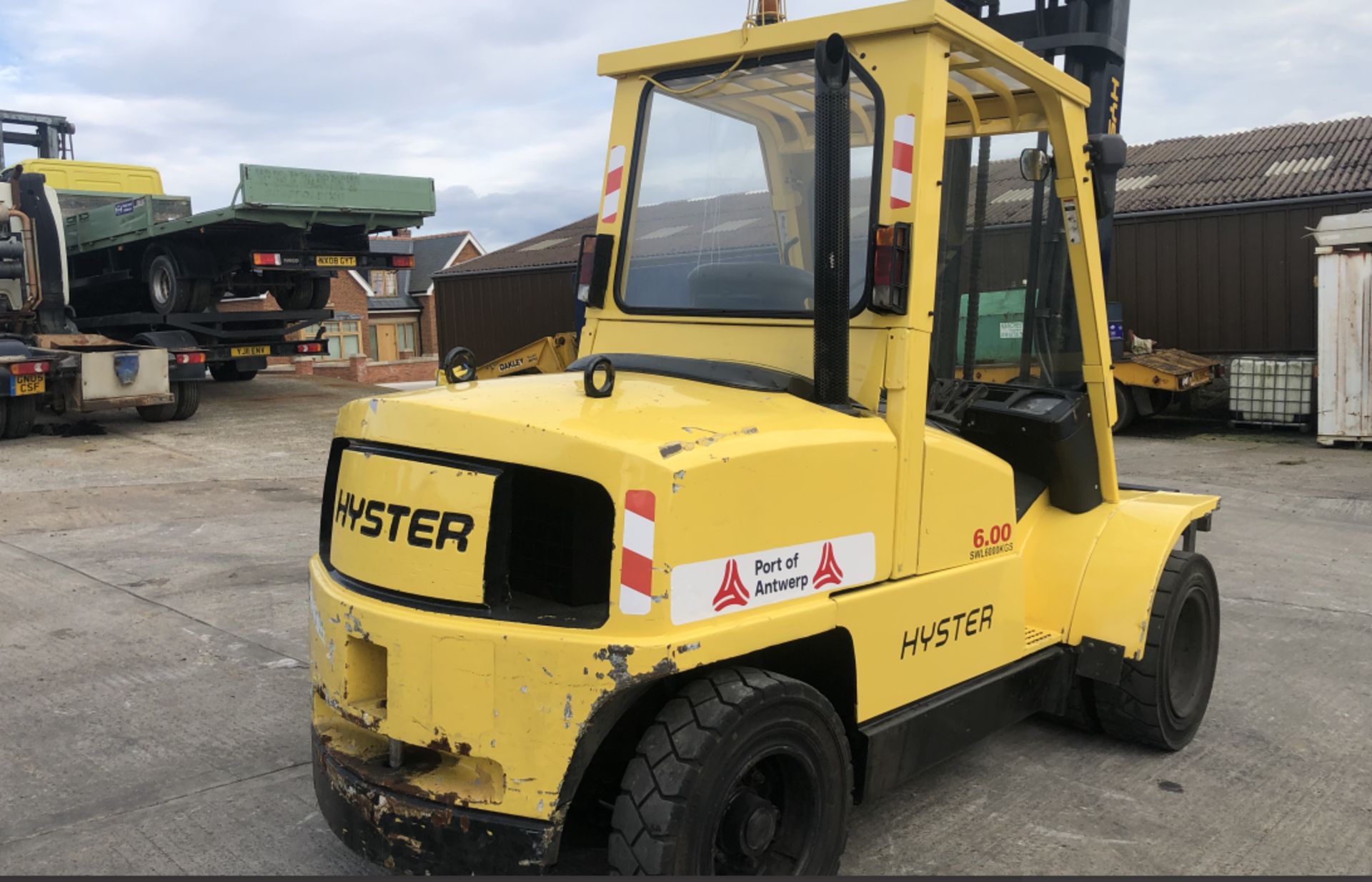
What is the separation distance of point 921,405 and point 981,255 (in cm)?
161

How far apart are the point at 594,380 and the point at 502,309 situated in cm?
2461

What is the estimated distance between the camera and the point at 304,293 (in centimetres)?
1744

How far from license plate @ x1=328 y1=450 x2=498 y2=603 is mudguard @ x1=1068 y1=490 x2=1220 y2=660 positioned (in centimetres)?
230

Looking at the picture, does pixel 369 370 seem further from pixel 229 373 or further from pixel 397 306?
pixel 397 306

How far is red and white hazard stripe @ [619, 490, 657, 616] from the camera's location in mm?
2518

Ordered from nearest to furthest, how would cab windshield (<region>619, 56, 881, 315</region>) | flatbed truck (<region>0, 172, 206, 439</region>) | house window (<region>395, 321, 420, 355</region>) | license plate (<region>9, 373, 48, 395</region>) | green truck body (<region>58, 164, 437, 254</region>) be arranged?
cab windshield (<region>619, 56, 881, 315</region>)
license plate (<region>9, 373, 48, 395</region>)
flatbed truck (<region>0, 172, 206, 439</region>)
green truck body (<region>58, 164, 437, 254</region>)
house window (<region>395, 321, 420, 355</region>)

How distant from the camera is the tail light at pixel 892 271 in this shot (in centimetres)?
303

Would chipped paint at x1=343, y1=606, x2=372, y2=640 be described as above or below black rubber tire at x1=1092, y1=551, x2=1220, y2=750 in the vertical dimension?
above

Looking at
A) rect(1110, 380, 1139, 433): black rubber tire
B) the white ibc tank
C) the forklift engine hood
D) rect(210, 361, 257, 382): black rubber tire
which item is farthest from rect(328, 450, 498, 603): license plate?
rect(210, 361, 257, 382): black rubber tire

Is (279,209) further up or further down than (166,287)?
further up

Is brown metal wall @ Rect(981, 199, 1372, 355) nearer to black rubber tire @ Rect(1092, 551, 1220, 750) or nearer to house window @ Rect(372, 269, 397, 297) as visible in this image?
black rubber tire @ Rect(1092, 551, 1220, 750)

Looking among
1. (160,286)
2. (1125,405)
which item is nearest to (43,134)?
(160,286)

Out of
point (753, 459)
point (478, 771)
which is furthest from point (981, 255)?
point (478, 771)

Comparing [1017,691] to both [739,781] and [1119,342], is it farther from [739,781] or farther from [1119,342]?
[1119,342]
